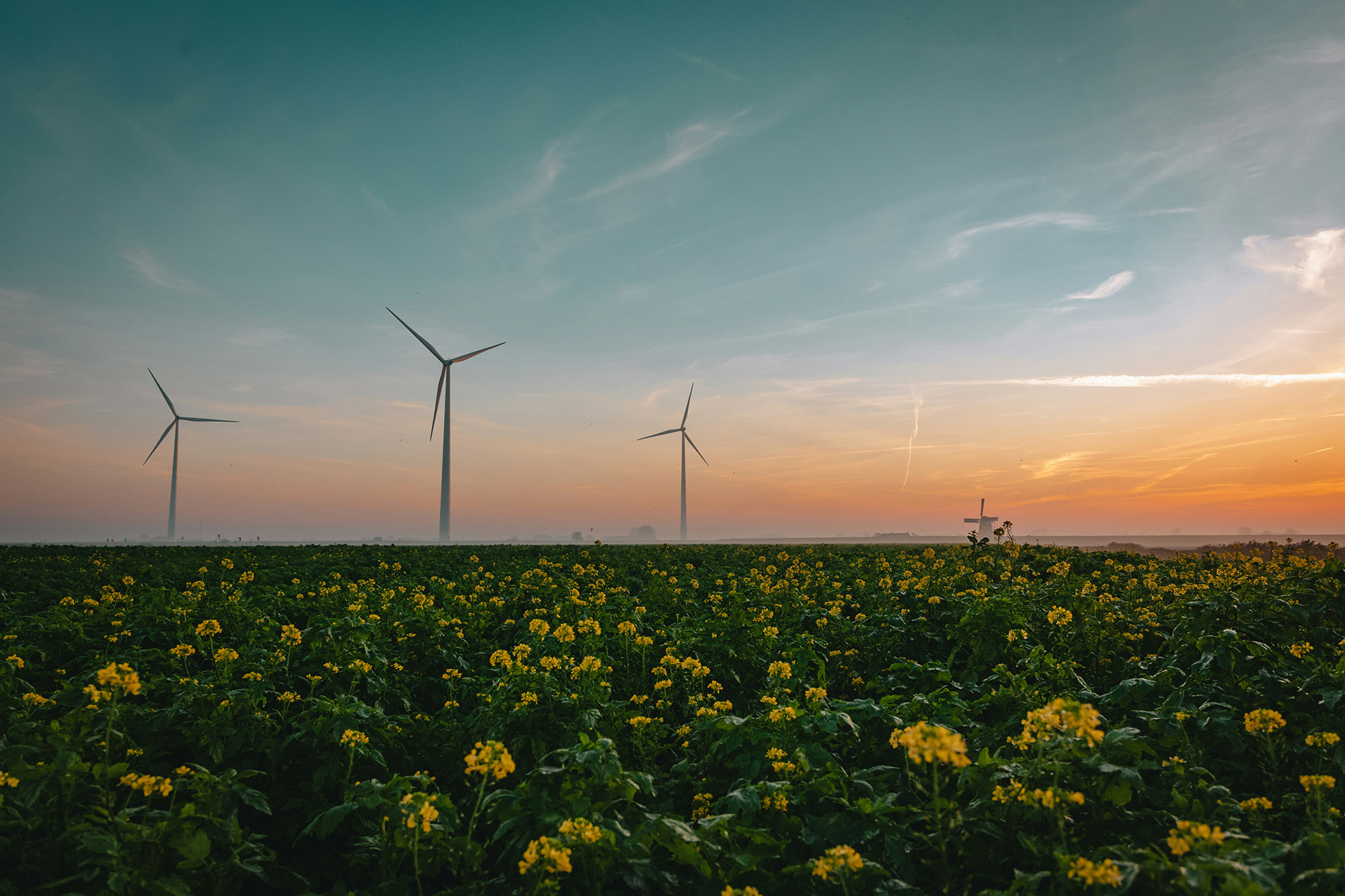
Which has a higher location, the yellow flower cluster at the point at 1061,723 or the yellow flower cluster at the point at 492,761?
the yellow flower cluster at the point at 1061,723

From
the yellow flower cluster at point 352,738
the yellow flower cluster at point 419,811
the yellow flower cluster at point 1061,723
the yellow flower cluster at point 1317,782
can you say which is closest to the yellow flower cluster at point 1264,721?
the yellow flower cluster at point 1317,782

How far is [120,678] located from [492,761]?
10.4 feet

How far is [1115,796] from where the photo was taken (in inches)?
171

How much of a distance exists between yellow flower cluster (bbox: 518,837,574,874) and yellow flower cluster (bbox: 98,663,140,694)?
11.4ft

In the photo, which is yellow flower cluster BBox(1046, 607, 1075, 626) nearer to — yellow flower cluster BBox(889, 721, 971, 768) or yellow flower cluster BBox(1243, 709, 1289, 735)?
yellow flower cluster BBox(1243, 709, 1289, 735)

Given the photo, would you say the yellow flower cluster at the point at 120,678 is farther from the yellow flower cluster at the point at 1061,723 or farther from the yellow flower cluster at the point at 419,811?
the yellow flower cluster at the point at 1061,723

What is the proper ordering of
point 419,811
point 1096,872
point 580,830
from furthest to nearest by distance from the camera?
point 419,811 → point 580,830 → point 1096,872

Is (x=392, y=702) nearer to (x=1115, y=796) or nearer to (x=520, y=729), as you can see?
(x=520, y=729)

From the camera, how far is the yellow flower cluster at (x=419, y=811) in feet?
12.8

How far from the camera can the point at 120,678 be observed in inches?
194

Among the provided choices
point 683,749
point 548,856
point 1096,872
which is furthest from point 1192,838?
point 683,749

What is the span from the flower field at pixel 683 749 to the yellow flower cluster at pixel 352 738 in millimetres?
216

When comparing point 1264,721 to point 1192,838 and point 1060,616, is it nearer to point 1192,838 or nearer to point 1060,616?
point 1192,838

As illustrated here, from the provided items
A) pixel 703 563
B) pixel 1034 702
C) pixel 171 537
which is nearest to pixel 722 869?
pixel 1034 702
